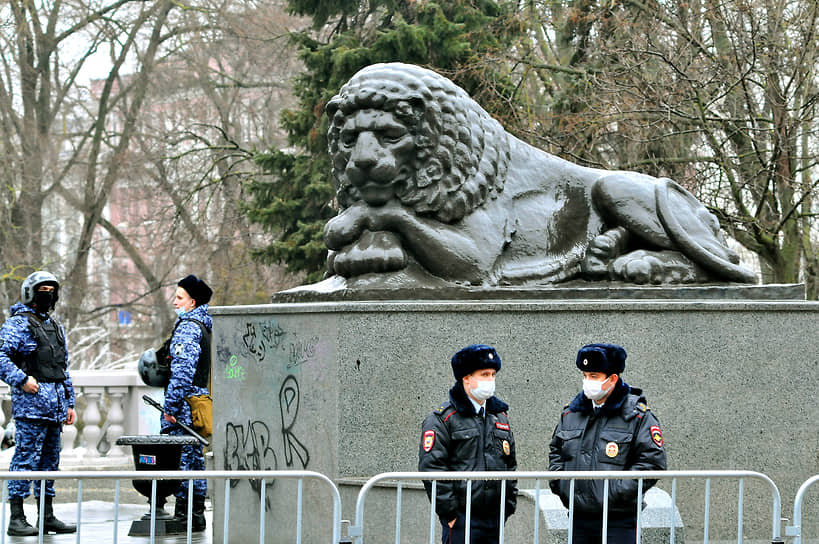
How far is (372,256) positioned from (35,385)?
2.95 metres

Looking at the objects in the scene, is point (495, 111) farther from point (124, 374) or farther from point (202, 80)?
point (202, 80)

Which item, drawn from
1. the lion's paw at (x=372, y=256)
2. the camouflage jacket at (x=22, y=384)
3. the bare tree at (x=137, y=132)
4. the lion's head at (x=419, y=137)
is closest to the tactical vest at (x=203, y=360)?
the camouflage jacket at (x=22, y=384)

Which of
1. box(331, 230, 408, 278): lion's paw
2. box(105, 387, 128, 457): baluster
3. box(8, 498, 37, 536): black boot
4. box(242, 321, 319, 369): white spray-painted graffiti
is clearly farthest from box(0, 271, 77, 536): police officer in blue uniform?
box(105, 387, 128, 457): baluster

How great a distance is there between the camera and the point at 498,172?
932cm

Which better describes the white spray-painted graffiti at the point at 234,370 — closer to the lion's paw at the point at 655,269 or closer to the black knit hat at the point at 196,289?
the black knit hat at the point at 196,289

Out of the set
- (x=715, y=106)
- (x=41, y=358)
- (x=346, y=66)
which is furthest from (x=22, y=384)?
(x=346, y=66)

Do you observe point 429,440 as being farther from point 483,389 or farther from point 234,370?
point 234,370

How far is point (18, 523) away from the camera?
969cm

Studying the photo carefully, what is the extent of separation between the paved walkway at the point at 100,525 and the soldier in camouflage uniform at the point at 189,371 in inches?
12.1

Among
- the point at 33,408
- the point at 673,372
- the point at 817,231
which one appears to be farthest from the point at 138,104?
the point at 673,372

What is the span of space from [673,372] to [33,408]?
4815 millimetres

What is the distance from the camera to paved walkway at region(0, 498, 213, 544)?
31.2ft

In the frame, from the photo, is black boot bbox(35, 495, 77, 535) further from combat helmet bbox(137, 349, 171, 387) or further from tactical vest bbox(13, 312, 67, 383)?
combat helmet bbox(137, 349, 171, 387)

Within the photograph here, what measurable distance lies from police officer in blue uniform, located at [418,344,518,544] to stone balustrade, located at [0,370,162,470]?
27.8 ft
